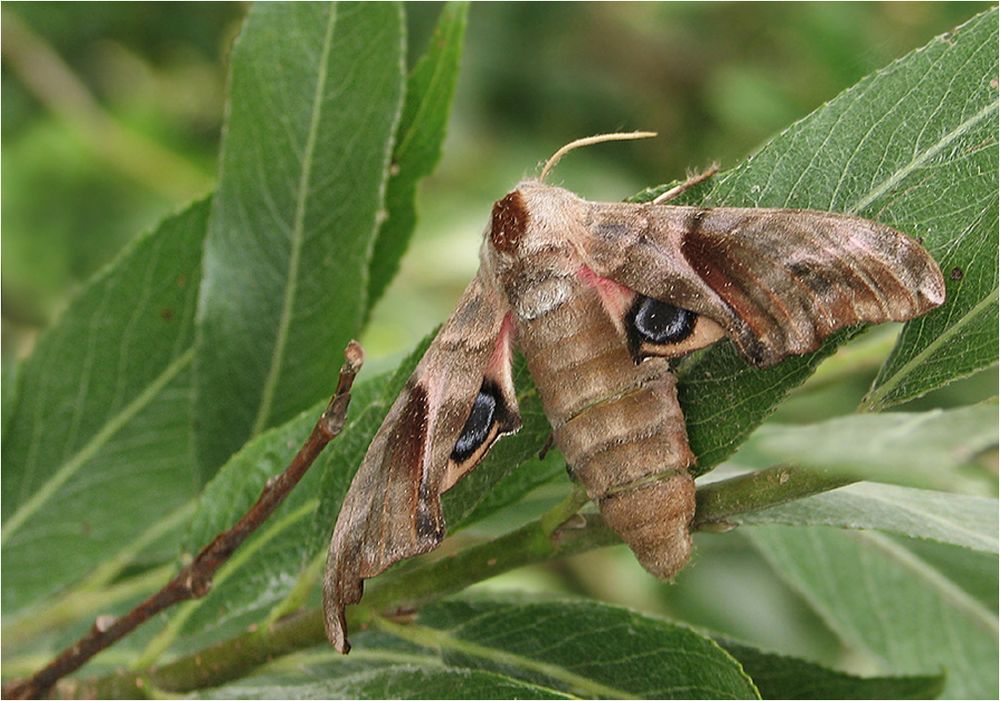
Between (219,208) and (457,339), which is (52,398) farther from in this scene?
(457,339)

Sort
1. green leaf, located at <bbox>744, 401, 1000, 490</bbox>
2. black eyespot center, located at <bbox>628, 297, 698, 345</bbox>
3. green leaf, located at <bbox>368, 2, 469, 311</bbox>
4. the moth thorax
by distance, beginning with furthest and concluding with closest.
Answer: green leaf, located at <bbox>368, 2, 469, 311</bbox>, black eyespot center, located at <bbox>628, 297, 698, 345</bbox>, the moth thorax, green leaf, located at <bbox>744, 401, 1000, 490</bbox>

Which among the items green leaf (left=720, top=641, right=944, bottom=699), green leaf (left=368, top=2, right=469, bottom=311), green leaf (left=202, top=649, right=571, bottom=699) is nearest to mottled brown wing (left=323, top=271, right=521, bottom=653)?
green leaf (left=202, top=649, right=571, bottom=699)

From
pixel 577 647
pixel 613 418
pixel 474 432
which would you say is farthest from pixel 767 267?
pixel 577 647

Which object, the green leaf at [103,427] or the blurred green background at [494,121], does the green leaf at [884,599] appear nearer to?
the green leaf at [103,427]

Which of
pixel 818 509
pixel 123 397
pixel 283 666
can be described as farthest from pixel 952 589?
pixel 123 397

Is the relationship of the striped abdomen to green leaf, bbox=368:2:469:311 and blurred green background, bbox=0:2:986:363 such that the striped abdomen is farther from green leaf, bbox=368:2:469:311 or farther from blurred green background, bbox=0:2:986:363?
blurred green background, bbox=0:2:986:363
